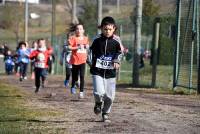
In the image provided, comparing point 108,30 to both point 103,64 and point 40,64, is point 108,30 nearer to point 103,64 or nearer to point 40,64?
point 103,64

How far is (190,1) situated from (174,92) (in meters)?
2.79

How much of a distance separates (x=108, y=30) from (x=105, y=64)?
639 mm

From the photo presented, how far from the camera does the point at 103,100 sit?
12750mm

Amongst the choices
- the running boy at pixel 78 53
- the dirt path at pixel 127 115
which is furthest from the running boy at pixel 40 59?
the running boy at pixel 78 53

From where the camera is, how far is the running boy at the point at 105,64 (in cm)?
1257

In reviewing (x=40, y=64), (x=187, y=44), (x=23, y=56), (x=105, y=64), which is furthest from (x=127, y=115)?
(x=23, y=56)

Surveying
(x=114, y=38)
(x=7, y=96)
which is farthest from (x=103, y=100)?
(x=7, y=96)

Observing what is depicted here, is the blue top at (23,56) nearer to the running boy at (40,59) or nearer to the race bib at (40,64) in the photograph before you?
the running boy at (40,59)

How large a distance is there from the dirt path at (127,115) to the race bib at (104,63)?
105cm

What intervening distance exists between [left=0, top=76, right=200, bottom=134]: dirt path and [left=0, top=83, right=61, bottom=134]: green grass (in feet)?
0.24

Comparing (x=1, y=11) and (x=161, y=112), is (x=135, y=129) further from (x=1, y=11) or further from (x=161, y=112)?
(x=1, y=11)

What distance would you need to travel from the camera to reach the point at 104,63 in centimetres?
1271

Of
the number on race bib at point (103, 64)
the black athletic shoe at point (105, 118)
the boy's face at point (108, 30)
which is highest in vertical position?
the boy's face at point (108, 30)

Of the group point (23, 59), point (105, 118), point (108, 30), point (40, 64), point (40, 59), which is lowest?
point (105, 118)
